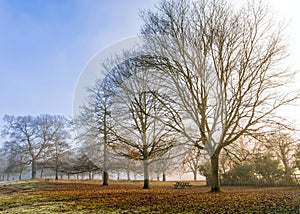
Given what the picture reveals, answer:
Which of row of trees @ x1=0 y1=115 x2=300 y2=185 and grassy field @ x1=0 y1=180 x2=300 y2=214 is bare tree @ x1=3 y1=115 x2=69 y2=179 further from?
grassy field @ x1=0 y1=180 x2=300 y2=214

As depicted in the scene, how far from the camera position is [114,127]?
17.6 meters

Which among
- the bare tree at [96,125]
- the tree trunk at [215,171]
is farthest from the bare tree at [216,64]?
the bare tree at [96,125]

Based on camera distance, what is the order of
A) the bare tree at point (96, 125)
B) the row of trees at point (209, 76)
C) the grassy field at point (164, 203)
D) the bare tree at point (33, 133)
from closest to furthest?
the grassy field at point (164, 203) < the row of trees at point (209, 76) < the bare tree at point (96, 125) < the bare tree at point (33, 133)

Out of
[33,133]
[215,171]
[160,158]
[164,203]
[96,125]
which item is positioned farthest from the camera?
[33,133]

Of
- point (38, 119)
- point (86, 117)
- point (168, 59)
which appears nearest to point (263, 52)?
point (168, 59)

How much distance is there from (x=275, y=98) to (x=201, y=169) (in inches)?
766

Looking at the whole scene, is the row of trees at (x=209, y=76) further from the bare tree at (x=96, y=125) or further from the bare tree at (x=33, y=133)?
the bare tree at (x=33, y=133)

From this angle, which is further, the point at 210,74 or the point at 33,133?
the point at 33,133

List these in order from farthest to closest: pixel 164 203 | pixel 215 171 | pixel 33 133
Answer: pixel 33 133 < pixel 215 171 < pixel 164 203

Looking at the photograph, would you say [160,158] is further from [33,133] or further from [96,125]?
[33,133]

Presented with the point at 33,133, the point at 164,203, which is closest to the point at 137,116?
the point at 164,203

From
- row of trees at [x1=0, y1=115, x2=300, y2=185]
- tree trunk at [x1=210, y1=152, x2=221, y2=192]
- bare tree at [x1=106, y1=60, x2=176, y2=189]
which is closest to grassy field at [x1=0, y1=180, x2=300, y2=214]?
tree trunk at [x1=210, y1=152, x2=221, y2=192]

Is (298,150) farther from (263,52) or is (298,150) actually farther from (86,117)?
(86,117)

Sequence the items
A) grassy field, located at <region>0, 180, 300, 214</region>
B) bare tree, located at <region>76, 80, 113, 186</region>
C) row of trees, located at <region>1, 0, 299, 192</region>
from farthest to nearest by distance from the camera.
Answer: bare tree, located at <region>76, 80, 113, 186</region> < row of trees, located at <region>1, 0, 299, 192</region> < grassy field, located at <region>0, 180, 300, 214</region>
